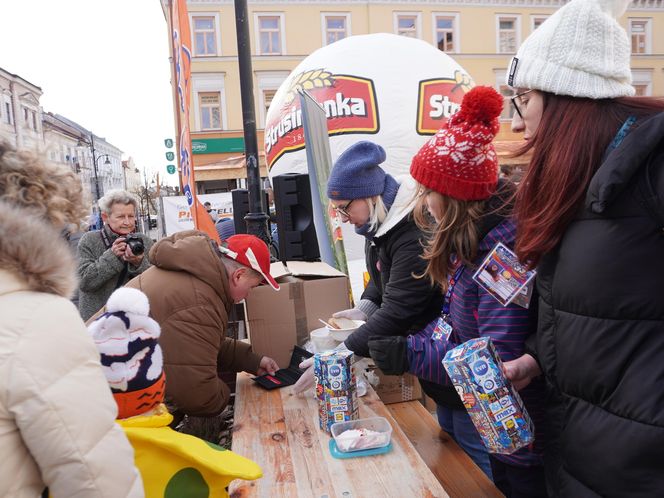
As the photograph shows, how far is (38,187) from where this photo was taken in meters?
1.23

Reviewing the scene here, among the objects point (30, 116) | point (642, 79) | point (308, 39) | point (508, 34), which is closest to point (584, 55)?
point (308, 39)

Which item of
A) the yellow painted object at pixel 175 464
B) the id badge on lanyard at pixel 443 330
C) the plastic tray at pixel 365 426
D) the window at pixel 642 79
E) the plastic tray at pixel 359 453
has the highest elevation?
the window at pixel 642 79

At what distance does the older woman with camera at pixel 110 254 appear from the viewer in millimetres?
3641

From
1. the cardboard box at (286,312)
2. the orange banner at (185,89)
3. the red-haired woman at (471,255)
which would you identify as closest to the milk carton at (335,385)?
the red-haired woman at (471,255)

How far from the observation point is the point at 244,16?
4.41 m

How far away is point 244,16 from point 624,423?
4.36 m

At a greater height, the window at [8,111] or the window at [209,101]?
the window at [8,111]

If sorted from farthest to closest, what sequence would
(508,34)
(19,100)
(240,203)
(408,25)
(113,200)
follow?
(19,100) → (508,34) → (408,25) → (240,203) → (113,200)

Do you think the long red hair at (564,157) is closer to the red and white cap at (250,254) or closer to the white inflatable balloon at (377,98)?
the red and white cap at (250,254)

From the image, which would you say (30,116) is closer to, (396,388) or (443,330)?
(396,388)

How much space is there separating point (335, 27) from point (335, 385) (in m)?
21.7

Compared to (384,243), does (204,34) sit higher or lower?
higher

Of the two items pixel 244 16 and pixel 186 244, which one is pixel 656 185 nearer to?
pixel 186 244

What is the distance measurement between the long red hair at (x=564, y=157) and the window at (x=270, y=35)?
2097 cm
